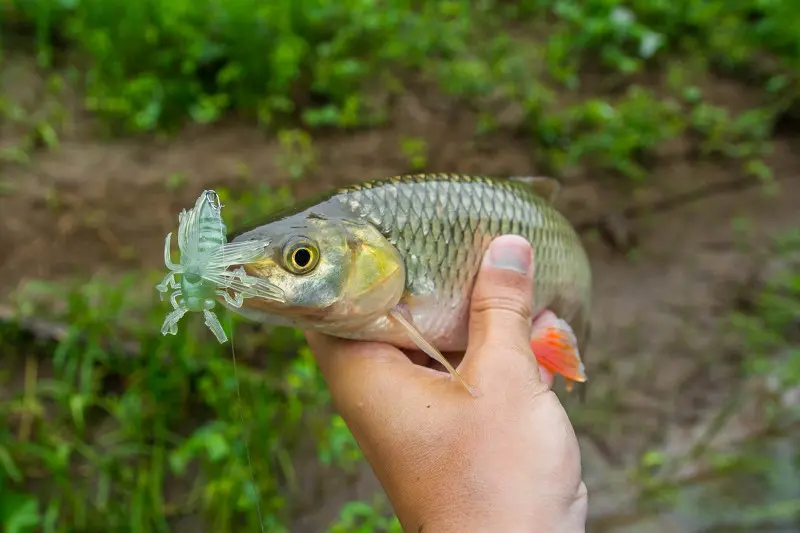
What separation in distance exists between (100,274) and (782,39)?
6.06 m

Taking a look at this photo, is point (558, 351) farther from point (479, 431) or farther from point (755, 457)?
point (755, 457)

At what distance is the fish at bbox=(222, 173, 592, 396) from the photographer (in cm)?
156

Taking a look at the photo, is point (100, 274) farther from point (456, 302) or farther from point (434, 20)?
point (434, 20)

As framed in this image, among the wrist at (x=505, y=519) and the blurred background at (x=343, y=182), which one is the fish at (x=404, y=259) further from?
the blurred background at (x=343, y=182)

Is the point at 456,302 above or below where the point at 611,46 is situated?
below

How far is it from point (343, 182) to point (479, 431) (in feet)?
9.99

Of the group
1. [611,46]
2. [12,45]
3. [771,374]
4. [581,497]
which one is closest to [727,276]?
[771,374]

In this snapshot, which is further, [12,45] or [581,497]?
[12,45]

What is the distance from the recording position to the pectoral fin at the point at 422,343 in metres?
1.57

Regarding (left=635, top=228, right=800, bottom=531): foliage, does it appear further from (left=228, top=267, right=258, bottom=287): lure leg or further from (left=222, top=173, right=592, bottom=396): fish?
(left=228, top=267, right=258, bottom=287): lure leg

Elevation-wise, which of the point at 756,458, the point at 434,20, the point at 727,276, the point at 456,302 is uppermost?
the point at 434,20

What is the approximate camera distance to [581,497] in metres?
1.54

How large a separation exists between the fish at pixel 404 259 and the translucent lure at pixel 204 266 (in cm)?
8

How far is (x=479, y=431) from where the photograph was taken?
4.99ft
